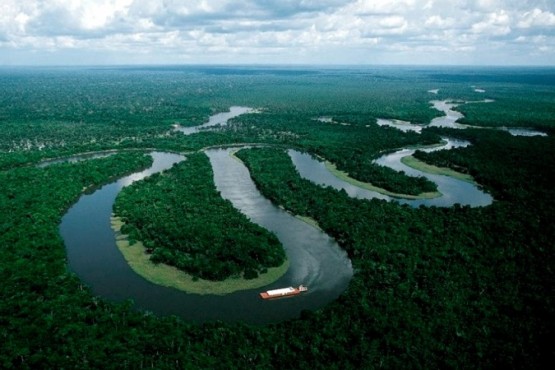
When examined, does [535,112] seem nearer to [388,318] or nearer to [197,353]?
[388,318]

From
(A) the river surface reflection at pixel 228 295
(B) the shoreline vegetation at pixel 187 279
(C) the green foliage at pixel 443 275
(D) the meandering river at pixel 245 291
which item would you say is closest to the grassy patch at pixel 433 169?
(D) the meandering river at pixel 245 291

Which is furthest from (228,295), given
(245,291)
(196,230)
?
(196,230)

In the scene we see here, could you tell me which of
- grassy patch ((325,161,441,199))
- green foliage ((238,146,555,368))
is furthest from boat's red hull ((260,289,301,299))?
grassy patch ((325,161,441,199))

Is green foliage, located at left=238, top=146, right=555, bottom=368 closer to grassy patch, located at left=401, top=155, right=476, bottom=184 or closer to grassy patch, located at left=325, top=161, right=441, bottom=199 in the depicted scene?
grassy patch, located at left=325, top=161, right=441, bottom=199

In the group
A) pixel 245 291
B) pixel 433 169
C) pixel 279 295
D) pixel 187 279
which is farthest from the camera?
pixel 433 169

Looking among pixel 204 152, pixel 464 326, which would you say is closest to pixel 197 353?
pixel 464 326

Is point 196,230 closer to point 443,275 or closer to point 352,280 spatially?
point 352,280
